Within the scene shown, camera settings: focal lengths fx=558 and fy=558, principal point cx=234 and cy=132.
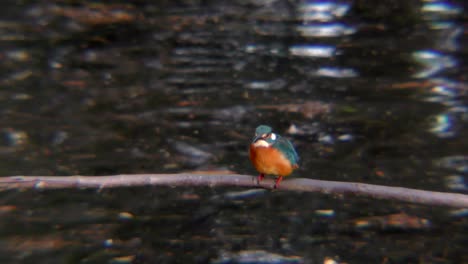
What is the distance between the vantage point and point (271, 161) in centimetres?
280

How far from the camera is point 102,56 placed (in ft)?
34.3

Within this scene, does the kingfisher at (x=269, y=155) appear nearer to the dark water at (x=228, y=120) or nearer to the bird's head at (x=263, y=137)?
the bird's head at (x=263, y=137)

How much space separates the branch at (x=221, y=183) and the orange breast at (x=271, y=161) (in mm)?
324

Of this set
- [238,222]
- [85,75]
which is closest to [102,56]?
[85,75]

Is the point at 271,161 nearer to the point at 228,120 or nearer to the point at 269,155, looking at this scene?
the point at 269,155

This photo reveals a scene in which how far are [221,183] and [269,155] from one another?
1.67ft

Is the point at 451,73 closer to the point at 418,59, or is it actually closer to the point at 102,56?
the point at 418,59

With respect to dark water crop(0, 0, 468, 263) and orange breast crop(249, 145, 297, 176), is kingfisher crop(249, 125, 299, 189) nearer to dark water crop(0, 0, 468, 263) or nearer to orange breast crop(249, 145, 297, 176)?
orange breast crop(249, 145, 297, 176)

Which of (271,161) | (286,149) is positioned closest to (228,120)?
(286,149)

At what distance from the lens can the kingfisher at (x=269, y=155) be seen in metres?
2.81

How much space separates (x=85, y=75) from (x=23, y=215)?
4.57m

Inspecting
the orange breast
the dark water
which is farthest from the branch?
the dark water

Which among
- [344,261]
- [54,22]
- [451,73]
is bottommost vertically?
[344,261]

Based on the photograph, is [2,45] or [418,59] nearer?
[418,59]
